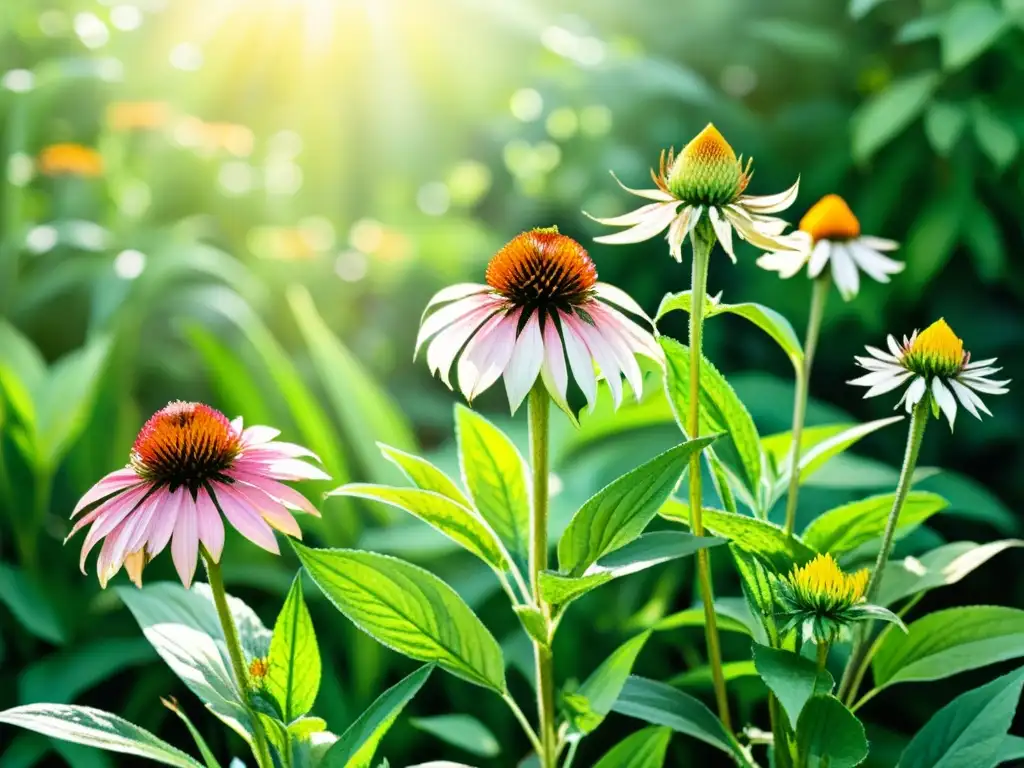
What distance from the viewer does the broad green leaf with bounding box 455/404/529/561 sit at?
2.28 feet

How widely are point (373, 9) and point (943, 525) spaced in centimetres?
142

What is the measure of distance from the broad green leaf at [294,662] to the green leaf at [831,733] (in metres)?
0.28

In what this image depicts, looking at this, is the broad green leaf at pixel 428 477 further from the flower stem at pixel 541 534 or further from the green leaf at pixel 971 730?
the green leaf at pixel 971 730

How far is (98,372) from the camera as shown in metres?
1.23

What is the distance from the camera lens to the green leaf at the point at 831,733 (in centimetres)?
59

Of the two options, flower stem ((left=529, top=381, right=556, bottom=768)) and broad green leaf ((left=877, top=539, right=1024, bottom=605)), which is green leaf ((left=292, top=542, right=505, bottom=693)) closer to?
flower stem ((left=529, top=381, right=556, bottom=768))

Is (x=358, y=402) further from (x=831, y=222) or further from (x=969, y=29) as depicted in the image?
(x=969, y=29)

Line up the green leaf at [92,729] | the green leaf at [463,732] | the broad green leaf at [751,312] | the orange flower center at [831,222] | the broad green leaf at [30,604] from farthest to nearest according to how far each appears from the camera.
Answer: the broad green leaf at [30,604] < the green leaf at [463,732] < the orange flower center at [831,222] < the broad green leaf at [751,312] < the green leaf at [92,729]

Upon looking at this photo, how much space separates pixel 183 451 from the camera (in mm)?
548

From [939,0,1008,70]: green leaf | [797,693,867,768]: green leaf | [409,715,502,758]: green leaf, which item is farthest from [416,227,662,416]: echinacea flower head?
[939,0,1008,70]: green leaf

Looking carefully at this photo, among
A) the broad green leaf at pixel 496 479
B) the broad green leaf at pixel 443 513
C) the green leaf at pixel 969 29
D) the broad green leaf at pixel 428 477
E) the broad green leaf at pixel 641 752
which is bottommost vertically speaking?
the broad green leaf at pixel 641 752

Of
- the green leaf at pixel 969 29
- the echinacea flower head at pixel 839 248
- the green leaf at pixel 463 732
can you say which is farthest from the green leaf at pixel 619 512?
the green leaf at pixel 969 29

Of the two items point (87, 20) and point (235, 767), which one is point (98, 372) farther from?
point (87, 20)

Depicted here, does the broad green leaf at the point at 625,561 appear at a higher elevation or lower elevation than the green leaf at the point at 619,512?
lower
